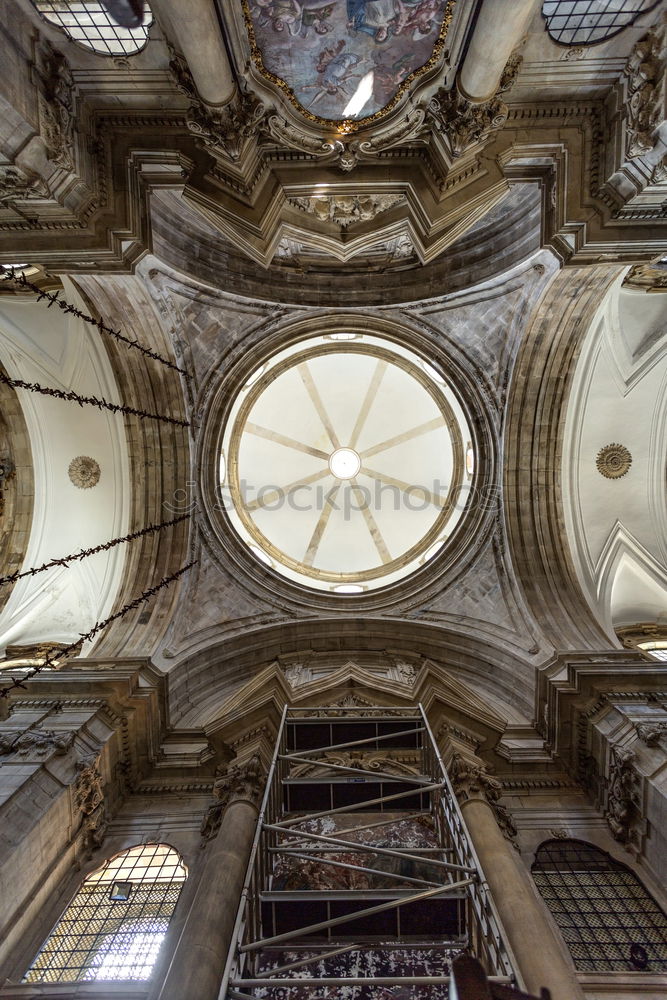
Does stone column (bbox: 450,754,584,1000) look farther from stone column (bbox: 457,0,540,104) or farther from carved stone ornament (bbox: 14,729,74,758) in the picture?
stone column (bbox: 457,0,540,104)

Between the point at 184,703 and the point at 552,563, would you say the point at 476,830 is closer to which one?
the point at 184,703

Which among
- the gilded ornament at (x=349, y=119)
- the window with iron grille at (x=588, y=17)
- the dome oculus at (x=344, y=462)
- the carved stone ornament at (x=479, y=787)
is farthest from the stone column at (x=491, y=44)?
the dome oculus at (x=344, y=462)

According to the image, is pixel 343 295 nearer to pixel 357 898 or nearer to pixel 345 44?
pixel 345 44

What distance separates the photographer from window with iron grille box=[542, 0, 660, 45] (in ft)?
26.6

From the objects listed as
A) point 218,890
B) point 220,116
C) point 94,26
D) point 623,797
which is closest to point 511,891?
point 623,797

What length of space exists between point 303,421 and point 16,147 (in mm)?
17621

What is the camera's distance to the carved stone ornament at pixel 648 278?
12.9m

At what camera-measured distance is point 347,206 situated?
1117cm

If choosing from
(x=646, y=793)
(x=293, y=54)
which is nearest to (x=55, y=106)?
(x=293, y=54)

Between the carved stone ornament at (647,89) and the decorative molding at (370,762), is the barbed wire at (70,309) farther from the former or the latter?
the decorative molding at (370,762)

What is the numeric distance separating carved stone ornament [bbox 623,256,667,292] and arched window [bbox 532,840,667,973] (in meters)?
12.1

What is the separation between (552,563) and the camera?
15.4m

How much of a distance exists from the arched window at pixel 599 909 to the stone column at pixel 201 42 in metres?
13.3

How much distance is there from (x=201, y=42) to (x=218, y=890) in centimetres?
1140
